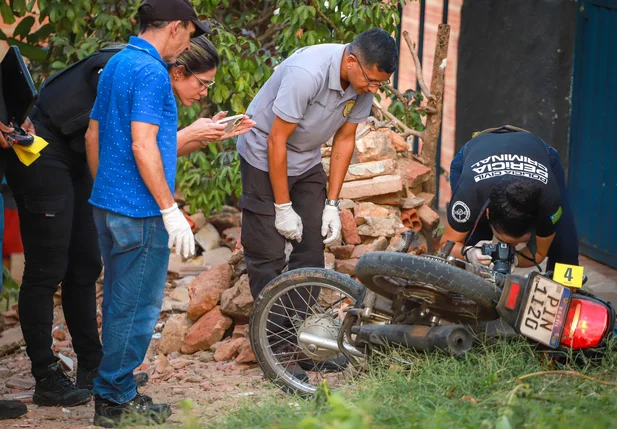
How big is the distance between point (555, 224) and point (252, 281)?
5.26 ft

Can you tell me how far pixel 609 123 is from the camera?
693cm

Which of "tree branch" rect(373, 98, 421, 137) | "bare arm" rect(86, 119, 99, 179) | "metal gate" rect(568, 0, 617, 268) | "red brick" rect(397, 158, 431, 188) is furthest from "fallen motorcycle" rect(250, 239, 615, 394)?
"metal gate" rect(568, 0, 617, 268)

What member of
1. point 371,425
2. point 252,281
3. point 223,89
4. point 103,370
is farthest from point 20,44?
point 371,425

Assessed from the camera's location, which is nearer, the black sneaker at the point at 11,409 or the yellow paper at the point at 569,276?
the yellow paper at the point at 569,276

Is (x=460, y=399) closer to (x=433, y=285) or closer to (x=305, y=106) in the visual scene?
(x=433, y=285)

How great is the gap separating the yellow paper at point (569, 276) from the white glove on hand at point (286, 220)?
148 cm

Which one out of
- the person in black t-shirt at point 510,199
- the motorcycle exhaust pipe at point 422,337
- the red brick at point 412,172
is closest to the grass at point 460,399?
the motorcycle exhaust pipe at point 422,337

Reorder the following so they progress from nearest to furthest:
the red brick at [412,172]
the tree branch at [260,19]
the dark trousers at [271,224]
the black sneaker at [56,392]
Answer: the black sneaker at [56,392], the dark trousers at [271,224], the red brick at [412,172], the tree branch at [260,19]

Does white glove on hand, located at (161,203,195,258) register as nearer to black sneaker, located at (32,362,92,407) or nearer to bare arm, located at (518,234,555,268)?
black sneaker, located at (32,362,92,407)

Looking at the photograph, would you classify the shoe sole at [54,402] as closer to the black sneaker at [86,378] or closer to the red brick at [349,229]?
the black sneaker at [86,378]

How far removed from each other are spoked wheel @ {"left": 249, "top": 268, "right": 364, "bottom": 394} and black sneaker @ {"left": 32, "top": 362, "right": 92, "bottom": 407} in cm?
91

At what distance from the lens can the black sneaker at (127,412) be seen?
4.14 meters

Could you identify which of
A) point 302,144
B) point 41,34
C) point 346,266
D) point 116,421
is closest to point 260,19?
point 41,34

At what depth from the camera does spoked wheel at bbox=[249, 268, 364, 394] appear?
178 inches
